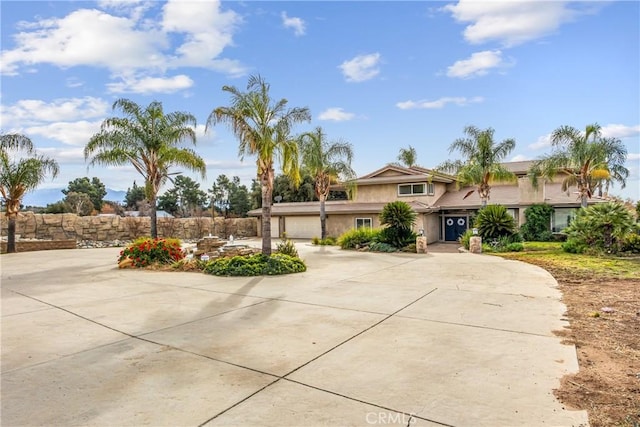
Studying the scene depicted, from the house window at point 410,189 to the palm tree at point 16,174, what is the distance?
2278 cm

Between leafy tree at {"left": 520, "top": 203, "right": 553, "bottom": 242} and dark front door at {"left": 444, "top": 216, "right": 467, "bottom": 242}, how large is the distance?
4740 mm

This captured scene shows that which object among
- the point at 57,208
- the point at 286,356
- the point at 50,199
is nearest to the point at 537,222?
the point at 286,356

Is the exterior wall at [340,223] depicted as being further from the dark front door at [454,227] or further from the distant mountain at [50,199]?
the distant mountain at [50,199]

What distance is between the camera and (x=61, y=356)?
488cm

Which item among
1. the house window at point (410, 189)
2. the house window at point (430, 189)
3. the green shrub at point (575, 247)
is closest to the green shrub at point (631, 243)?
the green shrub at point (575, 247)

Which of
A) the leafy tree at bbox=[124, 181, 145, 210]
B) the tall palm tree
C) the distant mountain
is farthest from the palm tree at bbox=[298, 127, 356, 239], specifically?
the leafy tree at bbox=[124, 181, 145, 210]

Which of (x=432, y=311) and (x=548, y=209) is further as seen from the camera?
(x=548, y=209)

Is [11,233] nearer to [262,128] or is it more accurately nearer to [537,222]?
[262,128]

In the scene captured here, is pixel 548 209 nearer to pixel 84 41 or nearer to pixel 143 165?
pixel 143 165

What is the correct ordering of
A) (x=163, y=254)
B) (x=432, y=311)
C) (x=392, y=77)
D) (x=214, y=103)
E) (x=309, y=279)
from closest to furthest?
(x=432, y=311), (x=309, y=279), (x=214, y=103), (x=163, y=254), (x=392, y=77)

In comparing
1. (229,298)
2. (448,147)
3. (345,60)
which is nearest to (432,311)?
(229,298)

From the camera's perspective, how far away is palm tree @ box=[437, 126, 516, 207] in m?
22.8

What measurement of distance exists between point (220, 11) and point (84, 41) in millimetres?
4132

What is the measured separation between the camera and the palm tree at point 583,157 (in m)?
19.8
